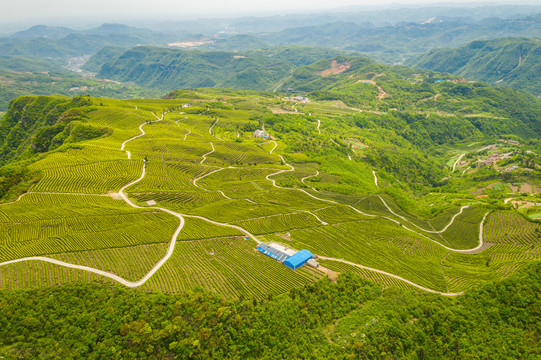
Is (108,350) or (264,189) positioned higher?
(108,350)

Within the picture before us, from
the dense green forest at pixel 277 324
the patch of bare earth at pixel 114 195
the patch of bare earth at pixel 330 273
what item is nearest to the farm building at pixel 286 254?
the patch of bare earth at pixel 330 273

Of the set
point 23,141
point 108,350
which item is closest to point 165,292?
point 108,350

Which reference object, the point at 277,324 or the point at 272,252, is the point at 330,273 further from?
the point at 277,324

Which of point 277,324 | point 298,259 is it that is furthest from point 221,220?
point 277,324

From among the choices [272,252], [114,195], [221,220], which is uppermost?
[114,195]

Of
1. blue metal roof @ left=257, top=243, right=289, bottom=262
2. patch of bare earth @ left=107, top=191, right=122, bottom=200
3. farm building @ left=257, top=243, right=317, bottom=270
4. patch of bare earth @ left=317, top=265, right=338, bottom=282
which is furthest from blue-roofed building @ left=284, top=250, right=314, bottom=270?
patch of bare earth @ left=107, top=191, right=122, bottom=200

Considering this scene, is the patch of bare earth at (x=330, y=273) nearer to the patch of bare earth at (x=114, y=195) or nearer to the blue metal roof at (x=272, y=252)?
the blue metal roof at (x=272, y=252)

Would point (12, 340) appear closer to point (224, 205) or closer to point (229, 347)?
point (229, 347)
